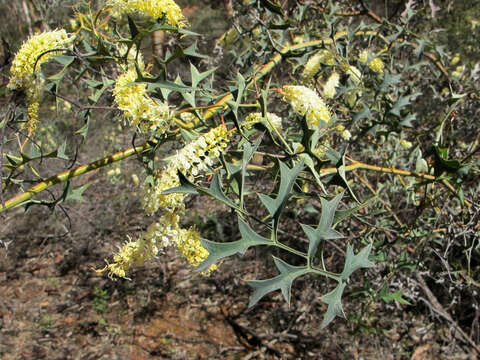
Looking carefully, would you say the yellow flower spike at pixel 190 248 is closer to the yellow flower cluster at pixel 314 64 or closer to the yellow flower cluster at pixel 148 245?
the yellow flower cluster at pixel 148 245

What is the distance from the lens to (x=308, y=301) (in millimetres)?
2498

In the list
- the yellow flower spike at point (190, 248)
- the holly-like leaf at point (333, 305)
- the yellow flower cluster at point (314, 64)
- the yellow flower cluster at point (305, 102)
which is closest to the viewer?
the holly-like leaf at point (333, 305)

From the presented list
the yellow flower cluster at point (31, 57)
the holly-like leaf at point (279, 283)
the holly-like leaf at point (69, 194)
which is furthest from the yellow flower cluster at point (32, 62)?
the holly-like leaf at point (279, 283)

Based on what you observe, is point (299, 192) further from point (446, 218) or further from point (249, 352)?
point (249, 352)

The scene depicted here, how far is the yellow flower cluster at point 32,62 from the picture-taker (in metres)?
0.86

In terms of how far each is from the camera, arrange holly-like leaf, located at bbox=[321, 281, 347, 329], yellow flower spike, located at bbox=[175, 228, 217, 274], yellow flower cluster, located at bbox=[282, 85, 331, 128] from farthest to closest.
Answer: yellow flower cluster, located at bbox=[282, 85, 331, 128] → yellow flower spike, located at bbox=[175, 228, 217, 274] → holly-like leaf, located at bbox=[321, 281, 347, 329]

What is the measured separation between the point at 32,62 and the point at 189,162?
0.44 meters

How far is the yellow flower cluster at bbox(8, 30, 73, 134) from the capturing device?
859 mm

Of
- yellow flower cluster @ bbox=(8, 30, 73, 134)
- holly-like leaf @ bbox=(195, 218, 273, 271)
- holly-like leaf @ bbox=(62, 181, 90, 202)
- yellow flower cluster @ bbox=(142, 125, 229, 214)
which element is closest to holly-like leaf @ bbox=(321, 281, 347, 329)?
holly-like leaf @ bbox=(195, 218, 273, 271)

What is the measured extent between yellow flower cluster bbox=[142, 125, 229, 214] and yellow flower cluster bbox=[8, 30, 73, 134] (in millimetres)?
336

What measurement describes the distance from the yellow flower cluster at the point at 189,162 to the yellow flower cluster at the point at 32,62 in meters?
0.34

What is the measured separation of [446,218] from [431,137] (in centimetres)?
104

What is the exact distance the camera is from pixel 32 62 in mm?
860

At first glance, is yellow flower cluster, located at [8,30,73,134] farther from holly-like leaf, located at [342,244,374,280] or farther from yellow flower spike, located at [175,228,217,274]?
holly-like leaf, located at [342,244,374,280]
